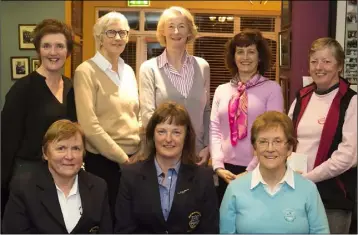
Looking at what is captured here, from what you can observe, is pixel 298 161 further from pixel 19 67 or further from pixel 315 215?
pixel 19 67

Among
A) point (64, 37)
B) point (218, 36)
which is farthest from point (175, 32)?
point (218, 36)

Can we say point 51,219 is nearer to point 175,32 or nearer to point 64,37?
point 64,37

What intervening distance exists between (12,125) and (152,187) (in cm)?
79

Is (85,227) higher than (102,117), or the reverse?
(102,117)

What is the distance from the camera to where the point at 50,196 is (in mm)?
2281

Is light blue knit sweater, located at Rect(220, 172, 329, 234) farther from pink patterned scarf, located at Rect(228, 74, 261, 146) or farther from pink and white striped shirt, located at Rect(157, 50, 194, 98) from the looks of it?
pink and white striped shirt, located at Rect(157, 50, 194, 98)

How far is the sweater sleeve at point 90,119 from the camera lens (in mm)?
2730

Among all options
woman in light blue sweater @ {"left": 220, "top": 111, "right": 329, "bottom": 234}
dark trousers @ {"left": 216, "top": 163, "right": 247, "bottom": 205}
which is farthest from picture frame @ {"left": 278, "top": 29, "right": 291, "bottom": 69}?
woman in light blue sweater @ {"left": 220, "top": 111, "right": 329, "bottom": 234}

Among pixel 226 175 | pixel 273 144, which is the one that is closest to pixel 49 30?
pixel 226 175

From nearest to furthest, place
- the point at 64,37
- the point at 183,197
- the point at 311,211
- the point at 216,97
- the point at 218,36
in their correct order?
the point at 311,211
the point at 183,197
the point at 64,37
the point at 216,97
the point at 218,36

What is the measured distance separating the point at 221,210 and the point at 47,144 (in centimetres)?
83

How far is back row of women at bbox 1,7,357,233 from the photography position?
8.04ft

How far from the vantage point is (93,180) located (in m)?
2.40

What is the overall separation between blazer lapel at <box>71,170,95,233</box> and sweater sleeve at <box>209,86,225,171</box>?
2.47 ft
